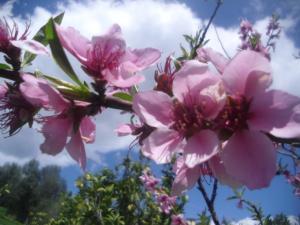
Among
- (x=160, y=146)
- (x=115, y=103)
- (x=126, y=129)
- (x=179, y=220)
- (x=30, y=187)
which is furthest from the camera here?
(x=30, y=187)

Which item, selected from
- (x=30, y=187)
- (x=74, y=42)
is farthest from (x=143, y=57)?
(x=30, y=187)

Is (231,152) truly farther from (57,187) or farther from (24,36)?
(57,187)

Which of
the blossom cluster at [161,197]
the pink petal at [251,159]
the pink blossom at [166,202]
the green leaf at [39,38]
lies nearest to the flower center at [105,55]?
the green leaf at [39,38]

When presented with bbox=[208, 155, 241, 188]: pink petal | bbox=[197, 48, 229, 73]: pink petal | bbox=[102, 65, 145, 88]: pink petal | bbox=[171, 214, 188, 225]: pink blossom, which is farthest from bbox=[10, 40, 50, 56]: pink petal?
bbox=[171, 214, 188, 225]: pink blossom

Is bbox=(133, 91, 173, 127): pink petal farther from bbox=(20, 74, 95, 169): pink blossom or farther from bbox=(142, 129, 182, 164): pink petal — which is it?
bbox=(20, 74, 95, 169): pink blossom

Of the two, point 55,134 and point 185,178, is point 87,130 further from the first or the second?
point 185,178

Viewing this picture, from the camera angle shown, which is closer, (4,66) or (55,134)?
(55,134)
